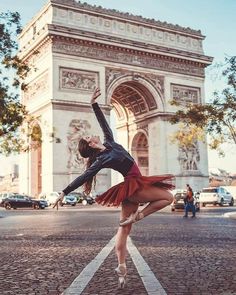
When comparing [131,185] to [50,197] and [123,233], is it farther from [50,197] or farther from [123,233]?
[50,197]

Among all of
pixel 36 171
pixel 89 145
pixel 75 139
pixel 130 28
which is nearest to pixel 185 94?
pixel 130 28

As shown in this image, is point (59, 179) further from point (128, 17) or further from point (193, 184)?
point (128, 17)

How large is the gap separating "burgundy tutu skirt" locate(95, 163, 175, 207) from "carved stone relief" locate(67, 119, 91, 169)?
3227 cm

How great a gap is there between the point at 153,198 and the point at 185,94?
4156 centimetres

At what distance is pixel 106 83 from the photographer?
134 feet

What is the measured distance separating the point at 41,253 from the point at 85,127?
1244 inches

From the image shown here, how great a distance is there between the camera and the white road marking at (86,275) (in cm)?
418

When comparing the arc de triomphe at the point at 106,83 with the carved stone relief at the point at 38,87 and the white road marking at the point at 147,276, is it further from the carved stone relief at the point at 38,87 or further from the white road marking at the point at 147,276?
the white road marking at the point at 147,276

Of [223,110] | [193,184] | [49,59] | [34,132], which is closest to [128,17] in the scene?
[49,59]

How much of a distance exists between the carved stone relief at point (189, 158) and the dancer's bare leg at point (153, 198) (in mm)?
39065

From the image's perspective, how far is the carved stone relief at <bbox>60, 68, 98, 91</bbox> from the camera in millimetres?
38000

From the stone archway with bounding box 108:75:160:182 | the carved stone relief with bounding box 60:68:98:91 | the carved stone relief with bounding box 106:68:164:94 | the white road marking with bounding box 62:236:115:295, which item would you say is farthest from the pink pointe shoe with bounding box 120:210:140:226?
the carved stone relief with bounding box 106:68:164:94

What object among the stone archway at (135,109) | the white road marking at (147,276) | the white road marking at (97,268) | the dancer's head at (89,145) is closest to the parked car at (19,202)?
the stone archway at (135,109)

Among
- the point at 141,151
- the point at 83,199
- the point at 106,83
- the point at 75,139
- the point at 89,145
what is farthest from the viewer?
the point at 141,151
